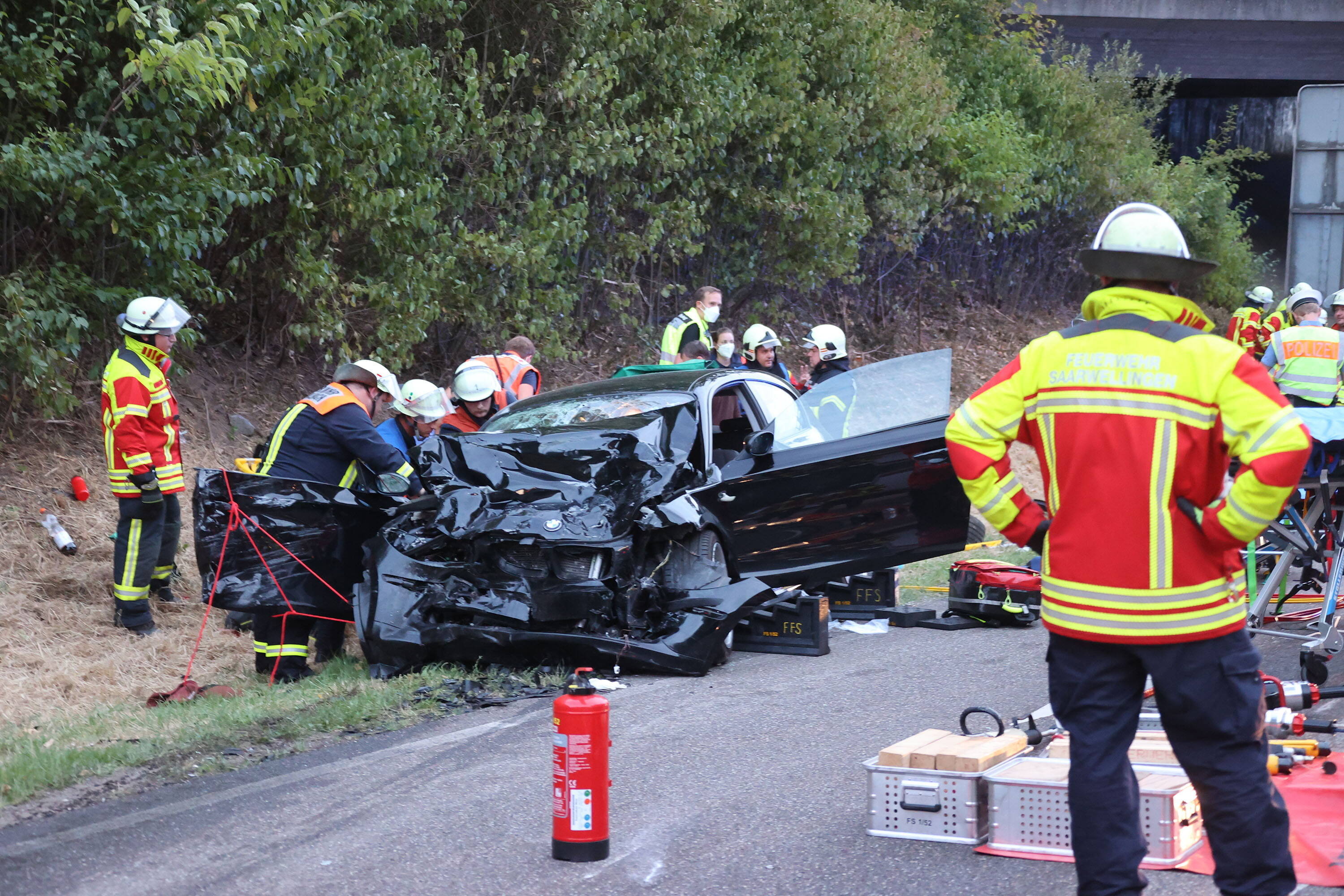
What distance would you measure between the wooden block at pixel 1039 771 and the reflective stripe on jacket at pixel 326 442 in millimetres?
4240

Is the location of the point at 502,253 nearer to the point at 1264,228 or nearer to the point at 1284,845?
the point at 1284,845

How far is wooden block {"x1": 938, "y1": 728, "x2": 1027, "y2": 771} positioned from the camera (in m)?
4.45

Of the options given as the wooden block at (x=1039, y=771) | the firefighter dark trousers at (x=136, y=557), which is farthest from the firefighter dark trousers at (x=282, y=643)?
the wooden block at (x=1039, y=771)

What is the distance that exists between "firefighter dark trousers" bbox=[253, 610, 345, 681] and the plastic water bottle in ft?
9.77

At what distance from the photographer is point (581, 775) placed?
431 centimetres

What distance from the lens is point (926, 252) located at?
23797mm

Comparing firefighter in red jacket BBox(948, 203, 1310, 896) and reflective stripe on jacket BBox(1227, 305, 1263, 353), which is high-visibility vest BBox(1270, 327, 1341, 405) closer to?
reflective stripe on jacket BBox(1227, 305, 1263, 353)

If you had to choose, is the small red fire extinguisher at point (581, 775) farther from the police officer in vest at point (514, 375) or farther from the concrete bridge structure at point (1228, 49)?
the concrete bridge structure at point (1228, 49)

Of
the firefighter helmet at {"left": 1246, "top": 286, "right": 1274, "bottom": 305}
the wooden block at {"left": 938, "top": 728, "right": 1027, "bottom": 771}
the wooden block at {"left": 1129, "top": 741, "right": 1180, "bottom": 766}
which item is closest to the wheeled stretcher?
the wooden block at {"left": 1129, "top": 741, "right": 1180, "bottom": 766}

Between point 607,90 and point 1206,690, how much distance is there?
11.9 meters

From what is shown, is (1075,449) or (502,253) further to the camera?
(502,253)

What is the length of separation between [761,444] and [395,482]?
2091 mm

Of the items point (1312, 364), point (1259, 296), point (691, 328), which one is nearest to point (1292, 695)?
point (1312, 364)

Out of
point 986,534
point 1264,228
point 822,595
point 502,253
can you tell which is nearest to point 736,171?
point 502,253
